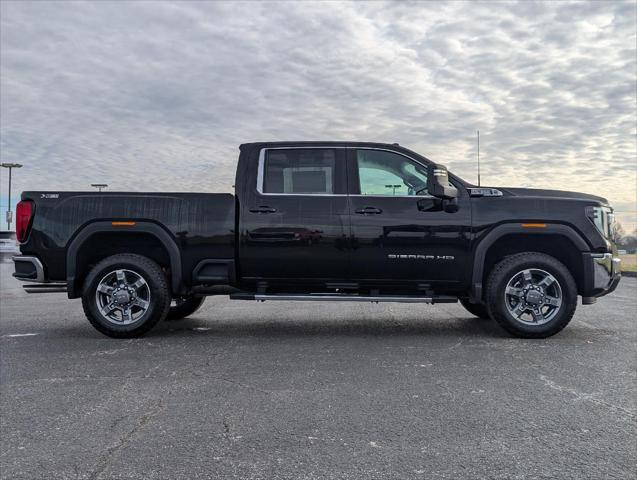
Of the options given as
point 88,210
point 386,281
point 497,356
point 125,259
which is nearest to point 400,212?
point 386,281

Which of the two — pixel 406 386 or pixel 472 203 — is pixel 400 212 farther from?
pixel 406 386

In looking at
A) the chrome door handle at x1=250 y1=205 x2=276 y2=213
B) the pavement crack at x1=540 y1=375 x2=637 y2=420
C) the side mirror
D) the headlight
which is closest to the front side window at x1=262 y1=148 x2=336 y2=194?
the chrome door handle at x1=250 y1=205 x2=276 y2=213

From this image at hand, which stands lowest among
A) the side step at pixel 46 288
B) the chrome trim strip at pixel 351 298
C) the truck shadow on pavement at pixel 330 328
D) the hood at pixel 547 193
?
the truck shadow on pavement at pixel 330 328

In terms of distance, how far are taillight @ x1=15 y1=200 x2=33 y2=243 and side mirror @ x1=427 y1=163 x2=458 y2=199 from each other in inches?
176

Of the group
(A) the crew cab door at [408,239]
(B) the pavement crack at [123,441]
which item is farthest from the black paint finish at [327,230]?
(B) the pavement crack at [123,441]

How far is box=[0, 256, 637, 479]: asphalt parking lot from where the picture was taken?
2799 mm

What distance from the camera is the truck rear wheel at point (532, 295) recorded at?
595cm

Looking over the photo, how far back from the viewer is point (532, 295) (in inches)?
236

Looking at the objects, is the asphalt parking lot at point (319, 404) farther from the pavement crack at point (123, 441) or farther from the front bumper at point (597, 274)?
the front bumper at point (597, 274)

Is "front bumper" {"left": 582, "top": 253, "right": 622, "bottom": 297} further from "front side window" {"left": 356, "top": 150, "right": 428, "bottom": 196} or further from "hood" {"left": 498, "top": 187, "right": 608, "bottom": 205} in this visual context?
"front side window" {"left": 356, "top": 150, "right": 428, "bottom": 196}

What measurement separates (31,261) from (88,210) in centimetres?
86

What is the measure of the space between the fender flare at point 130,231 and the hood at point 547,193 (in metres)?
3.77

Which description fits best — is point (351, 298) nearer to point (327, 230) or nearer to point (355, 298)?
point (355, 298)

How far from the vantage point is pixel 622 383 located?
426 centimetres
